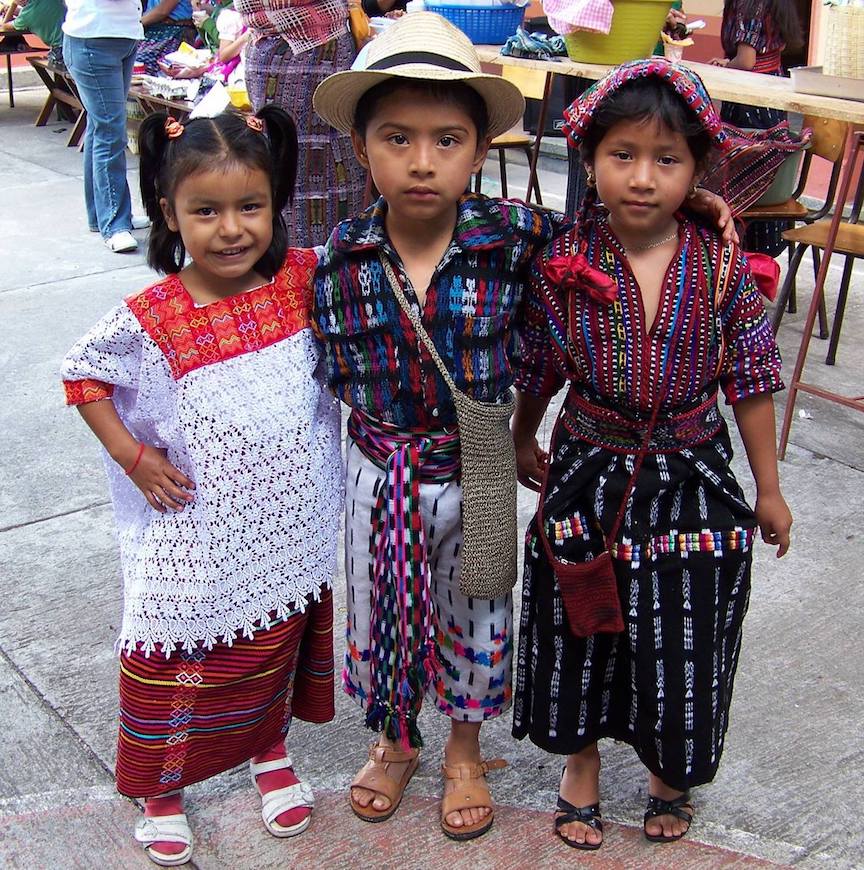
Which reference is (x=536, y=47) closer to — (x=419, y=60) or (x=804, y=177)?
(x=804, y=177)

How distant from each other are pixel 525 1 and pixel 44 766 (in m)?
4.65

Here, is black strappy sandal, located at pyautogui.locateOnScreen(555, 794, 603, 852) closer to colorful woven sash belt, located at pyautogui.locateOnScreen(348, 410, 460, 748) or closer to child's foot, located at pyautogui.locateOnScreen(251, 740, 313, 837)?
colorful woven sash belt, located at pyautogui.locateOnScreen(348, 410, 460, 748)

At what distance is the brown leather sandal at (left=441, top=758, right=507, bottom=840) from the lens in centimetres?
224

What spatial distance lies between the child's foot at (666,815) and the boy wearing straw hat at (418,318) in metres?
0.43

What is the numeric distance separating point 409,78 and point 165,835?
156 cm

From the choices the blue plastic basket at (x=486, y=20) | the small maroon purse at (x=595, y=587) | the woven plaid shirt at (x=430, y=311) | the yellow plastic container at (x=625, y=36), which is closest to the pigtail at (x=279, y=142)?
the woven plaid shirt at (x=430, y=311)

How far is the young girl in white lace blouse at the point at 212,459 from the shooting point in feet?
6.39

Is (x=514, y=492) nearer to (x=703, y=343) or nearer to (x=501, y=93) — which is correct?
(x=703, y=343)

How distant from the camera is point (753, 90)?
4031 millimetres

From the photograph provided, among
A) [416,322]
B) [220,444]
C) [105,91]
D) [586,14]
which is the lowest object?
[105,91]

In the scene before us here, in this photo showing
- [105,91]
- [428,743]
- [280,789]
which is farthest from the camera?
[105,91]

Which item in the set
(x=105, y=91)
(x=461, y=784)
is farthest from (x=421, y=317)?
(x=105, y=91)

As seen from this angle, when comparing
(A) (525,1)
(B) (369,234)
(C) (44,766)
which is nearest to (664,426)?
Answer: (B) (369,234)

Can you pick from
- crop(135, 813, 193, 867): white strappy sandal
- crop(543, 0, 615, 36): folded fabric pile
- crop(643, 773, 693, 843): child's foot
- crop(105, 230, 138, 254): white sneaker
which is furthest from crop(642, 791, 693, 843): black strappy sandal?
crop(105, 230, 138, 254): white sneaker
